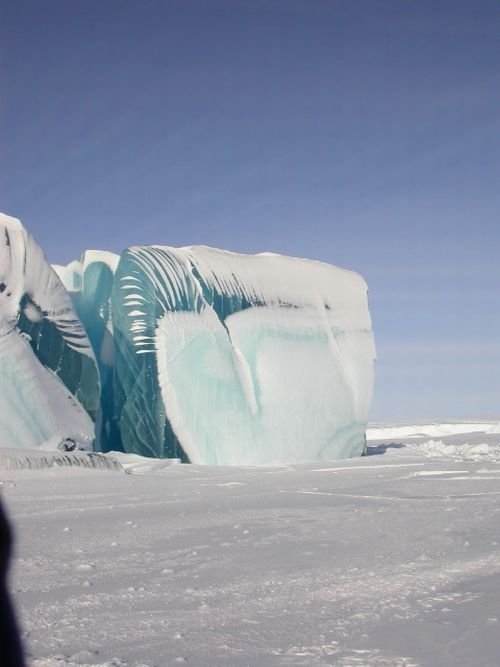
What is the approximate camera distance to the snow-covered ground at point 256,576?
2.52 m

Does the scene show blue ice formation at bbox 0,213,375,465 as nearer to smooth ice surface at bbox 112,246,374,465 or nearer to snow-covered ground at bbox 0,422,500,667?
smooth ice surface at bbox 112,246,374,465

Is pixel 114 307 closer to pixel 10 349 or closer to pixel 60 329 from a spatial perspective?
pixel 60 329

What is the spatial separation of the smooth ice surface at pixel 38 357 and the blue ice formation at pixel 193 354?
0.06ft

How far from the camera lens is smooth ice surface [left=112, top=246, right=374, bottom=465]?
11.4 metres

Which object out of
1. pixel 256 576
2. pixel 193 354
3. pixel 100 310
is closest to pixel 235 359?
pixel 193 354

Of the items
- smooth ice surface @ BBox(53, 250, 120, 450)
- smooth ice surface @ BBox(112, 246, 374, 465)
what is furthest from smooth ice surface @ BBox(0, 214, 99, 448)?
smooth ice surface @ BBox(53, 250, 120, 450)

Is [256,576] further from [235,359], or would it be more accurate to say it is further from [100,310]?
[100,310]

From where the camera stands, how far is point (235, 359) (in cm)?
1245

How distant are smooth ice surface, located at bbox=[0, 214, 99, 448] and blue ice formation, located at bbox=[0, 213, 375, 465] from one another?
19mm

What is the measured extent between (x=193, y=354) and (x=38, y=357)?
7.61ft

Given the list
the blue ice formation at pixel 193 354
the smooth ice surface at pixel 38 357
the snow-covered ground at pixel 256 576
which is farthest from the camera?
the blue ice formation at pixel 193 354

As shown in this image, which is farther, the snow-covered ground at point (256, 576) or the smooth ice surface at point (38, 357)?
the smooth ice surface at point (38, 357)

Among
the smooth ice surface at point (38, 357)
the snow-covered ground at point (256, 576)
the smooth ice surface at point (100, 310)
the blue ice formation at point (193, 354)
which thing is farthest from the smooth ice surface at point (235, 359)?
the snow-covered ground at point (256, 576)

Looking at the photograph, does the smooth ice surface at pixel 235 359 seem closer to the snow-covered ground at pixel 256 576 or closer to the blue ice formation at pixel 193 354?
the blue ice formation at pixel 193 354
